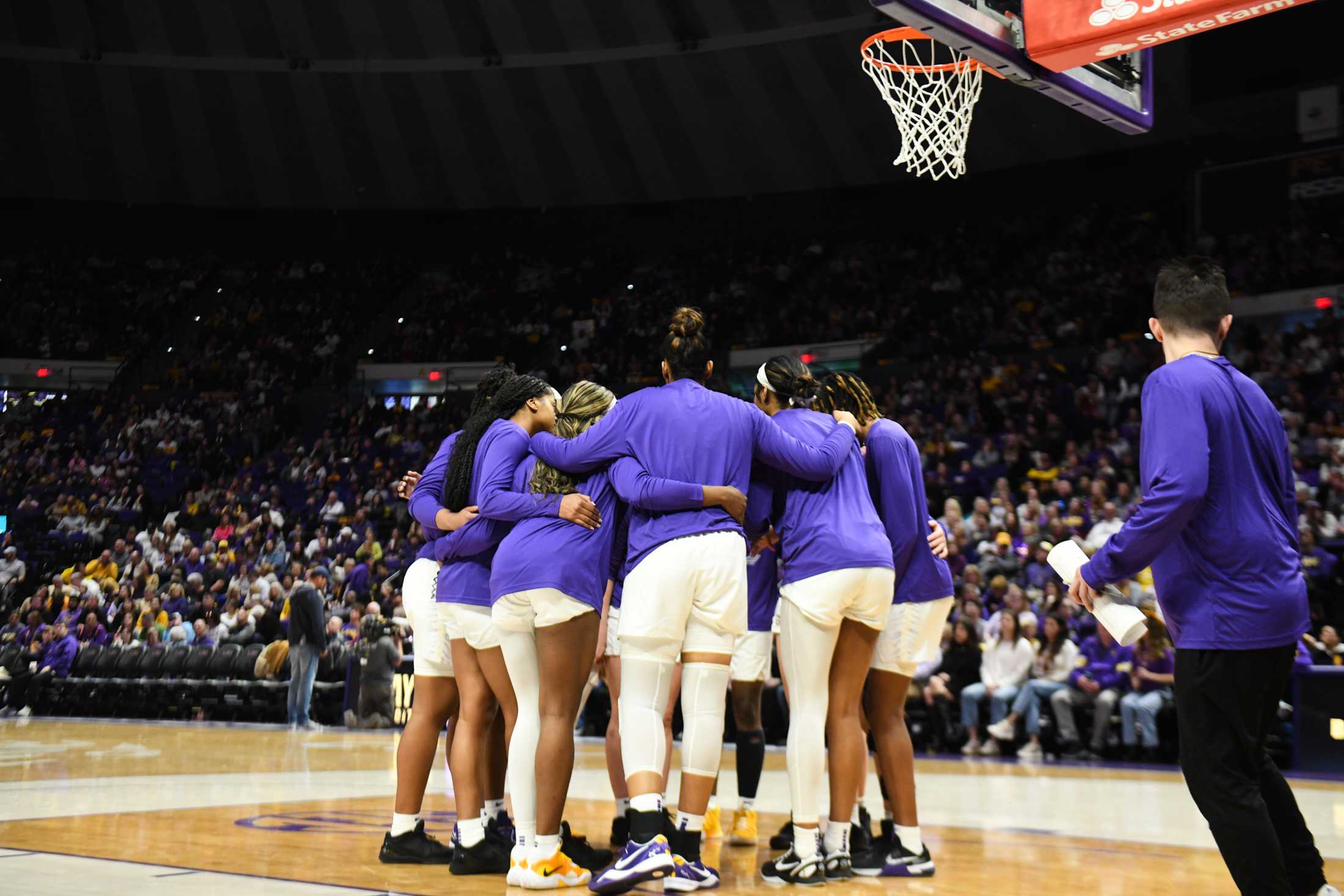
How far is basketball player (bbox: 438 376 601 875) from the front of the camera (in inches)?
177

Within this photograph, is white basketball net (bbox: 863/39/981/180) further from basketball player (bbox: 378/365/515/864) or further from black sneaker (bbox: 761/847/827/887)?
black sneaker (bbox: 761/847/827/887)

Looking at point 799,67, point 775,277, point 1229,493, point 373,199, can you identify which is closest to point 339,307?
point 373,199

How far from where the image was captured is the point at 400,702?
1335cm

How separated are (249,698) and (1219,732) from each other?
12611 mm

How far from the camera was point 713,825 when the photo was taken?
5715 millimetres

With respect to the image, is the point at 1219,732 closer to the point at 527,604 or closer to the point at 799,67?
the point at 527,604

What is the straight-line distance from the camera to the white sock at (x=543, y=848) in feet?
13.7

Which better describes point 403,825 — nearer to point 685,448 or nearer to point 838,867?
point 838,867

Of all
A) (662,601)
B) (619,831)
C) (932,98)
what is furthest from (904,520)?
(932,98)

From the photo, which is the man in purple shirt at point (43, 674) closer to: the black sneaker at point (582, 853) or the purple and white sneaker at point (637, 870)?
the black sneaker at point (582, 853)

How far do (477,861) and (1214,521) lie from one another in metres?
2.79

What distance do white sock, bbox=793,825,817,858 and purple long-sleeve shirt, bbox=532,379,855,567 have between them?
3.47ft

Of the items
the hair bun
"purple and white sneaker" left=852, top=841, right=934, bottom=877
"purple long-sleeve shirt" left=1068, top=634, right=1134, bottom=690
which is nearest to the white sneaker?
"purple long-sleeve shirt" left=1068, top=634, right=1134, bottom=690

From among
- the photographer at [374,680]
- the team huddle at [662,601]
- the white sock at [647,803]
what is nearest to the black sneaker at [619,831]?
the team huddle at [662,601]
